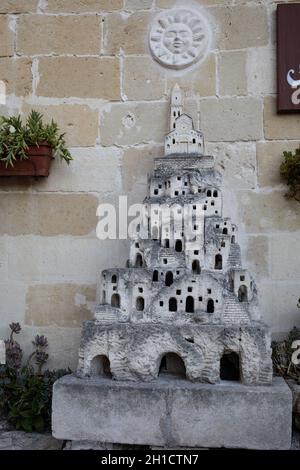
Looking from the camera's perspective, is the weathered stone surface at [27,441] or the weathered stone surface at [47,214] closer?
the weathered stone surface at [27,441]

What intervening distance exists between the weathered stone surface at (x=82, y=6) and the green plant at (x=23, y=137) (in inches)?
36.8

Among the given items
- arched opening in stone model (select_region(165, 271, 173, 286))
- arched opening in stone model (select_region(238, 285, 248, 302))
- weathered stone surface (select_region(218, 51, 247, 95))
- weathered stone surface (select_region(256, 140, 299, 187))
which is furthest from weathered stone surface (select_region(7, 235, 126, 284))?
weathered stone surface (select_region(218, 51, 247, 95))

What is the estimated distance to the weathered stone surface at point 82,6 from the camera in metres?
3.81

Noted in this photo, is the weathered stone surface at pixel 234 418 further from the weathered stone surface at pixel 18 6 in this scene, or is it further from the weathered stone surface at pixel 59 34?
the weathered stone surface at pixel 18 6

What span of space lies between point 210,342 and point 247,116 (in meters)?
1.75

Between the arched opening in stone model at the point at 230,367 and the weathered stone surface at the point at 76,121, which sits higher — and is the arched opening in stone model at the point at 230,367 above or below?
below

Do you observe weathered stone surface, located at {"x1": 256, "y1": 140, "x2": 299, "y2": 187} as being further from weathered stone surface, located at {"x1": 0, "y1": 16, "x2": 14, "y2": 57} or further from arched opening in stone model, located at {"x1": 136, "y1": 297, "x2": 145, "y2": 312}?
weathered stone surface, located at {"x1": 0, "y1": 16, "x2": 14, "y2": 57}

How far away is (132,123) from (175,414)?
212 centimetres

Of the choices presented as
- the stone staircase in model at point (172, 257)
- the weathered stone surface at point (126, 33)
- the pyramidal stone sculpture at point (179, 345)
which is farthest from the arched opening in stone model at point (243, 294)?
the weathered stone surface at point (126, 33)

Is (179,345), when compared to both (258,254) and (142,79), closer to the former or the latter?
(258,254)

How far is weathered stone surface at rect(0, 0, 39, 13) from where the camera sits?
3887 millimetres

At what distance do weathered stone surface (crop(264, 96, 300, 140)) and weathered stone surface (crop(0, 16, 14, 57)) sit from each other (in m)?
2.01

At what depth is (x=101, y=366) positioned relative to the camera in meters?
2.99

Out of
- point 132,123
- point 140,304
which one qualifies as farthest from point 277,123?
point 140,304
